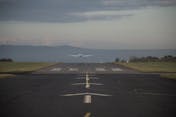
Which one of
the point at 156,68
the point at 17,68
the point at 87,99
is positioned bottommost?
the point at 156,68

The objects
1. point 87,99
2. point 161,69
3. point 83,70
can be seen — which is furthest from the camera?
point 161,69

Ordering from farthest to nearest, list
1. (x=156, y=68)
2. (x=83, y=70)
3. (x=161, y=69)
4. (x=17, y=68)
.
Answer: (x=156, y=68) < (x=17, y=68) < (x=161, y=69) < (x=83, y=70)

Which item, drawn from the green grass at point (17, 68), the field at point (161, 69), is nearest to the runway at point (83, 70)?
the green grass at point (17, 68)

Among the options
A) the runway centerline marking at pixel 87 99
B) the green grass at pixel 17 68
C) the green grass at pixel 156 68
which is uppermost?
the runway centerline marking at pixel 87 99

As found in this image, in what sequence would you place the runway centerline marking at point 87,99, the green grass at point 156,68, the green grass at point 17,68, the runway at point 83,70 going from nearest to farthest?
the runway centerline marking at point 87,99 → the runway at point 83,70 → the green grass at point 17,68 → the green grass at point 156,68

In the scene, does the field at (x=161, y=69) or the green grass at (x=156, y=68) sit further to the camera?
the green grass at (x=156, y=68)

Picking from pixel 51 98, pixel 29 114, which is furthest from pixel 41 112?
pixel 51 98

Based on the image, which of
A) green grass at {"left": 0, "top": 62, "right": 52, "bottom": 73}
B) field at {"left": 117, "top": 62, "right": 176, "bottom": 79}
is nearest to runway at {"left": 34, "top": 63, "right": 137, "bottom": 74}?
green grass at {"left": 0, "top": 62, "right": 52, "bottom": 73}

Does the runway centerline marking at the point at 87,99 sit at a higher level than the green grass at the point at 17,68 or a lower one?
higher

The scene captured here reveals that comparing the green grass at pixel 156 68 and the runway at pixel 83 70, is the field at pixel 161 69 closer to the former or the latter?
the green grass at pixel 156 68

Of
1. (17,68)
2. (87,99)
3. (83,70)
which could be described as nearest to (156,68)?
(83,70)

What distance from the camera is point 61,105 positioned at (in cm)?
1131

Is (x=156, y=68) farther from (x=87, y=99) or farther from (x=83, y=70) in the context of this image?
(x=87, y=99)

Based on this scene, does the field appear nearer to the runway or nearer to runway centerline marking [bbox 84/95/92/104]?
the runway
